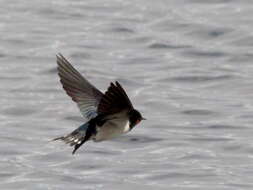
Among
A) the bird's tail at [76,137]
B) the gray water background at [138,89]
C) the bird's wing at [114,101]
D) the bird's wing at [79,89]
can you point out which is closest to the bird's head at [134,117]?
the bird's wing at [114,101]

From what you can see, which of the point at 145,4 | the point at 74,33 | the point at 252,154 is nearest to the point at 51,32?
the point at 74,33

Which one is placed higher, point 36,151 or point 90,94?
point 90,94

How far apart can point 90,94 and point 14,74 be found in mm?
5491

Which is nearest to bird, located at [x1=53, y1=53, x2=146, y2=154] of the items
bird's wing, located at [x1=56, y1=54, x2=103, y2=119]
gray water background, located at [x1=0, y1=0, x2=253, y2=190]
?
bird's wing, located at [x1=56, y1=54, x2=103, y2=119]

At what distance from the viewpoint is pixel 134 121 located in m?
6.53

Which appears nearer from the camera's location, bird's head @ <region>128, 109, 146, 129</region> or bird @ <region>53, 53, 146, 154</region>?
bird @ <region>53, 53, 146, 154</region>

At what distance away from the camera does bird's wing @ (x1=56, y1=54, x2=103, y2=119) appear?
702cm

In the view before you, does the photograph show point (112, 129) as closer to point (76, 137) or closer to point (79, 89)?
point (76, 137)

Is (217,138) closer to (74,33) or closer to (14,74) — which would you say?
(14,74)

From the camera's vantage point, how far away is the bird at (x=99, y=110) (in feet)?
20.7

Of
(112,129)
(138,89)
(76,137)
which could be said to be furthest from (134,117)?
(138,89)

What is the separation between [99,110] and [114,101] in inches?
5.0

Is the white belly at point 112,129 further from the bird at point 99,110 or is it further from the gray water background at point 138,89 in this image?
the gray water background at point 138,89

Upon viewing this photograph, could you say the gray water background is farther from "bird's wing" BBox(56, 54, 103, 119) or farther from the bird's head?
the bird's head
